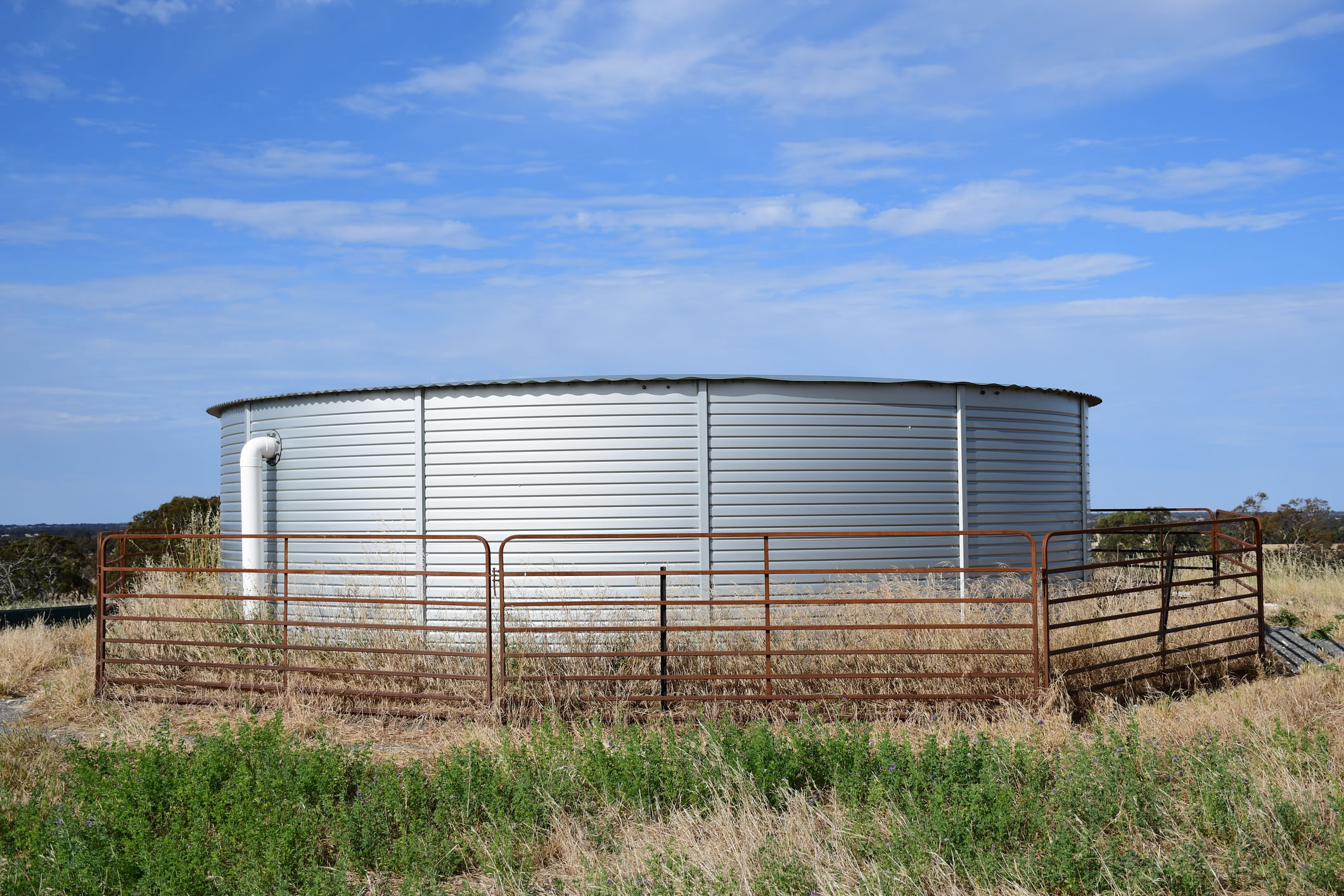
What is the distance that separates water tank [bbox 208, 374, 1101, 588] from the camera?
12219 mm

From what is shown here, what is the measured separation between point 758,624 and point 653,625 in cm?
127

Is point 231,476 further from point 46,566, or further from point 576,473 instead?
point 46,566

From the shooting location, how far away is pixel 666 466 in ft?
40.2

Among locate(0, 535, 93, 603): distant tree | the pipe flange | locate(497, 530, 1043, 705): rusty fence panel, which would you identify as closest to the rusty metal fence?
locate(497, 530, 1043, 705): rusty fence panel

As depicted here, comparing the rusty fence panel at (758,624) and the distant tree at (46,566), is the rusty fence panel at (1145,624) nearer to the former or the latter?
the rusty fence panel at (758,624)

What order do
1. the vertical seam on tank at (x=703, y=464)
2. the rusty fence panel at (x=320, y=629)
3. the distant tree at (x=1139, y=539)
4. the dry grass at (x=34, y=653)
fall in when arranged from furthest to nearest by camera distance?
the distant tree at (x=1139, y=539) → the vertical seam on tank at (x=703, y=464) → the dry grass at (x=34, y=653) → the rusty fence panel at (x=320, y=629)

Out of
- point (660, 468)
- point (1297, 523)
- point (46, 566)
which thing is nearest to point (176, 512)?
point (46, 566)

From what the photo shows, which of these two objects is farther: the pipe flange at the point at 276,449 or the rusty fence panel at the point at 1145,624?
the pipe flange at the point at 276,449

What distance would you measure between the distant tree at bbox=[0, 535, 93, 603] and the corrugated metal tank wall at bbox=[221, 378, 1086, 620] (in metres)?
27.1

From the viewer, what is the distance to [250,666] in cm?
995

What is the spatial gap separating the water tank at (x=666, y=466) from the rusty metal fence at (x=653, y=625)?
15 cm

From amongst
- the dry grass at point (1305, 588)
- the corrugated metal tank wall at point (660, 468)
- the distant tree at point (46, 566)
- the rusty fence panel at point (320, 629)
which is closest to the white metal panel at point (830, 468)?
the corrugated metal tank wall at point (660, 468)

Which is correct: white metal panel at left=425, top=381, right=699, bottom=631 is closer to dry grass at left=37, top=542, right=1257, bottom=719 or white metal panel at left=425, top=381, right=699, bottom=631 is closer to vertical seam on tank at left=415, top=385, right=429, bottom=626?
vertical seam on tank at left=415, top=385, right=429, bottom=626

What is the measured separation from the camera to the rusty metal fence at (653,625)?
8.88m
